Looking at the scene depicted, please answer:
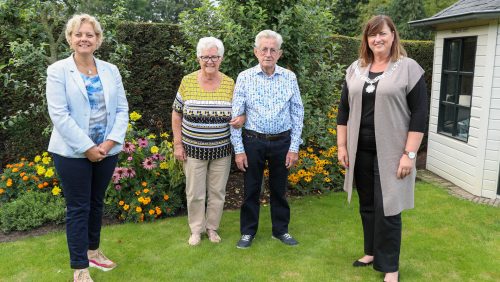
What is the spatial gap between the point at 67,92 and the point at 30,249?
1795 mm

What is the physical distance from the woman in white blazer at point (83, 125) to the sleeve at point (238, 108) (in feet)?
2.91

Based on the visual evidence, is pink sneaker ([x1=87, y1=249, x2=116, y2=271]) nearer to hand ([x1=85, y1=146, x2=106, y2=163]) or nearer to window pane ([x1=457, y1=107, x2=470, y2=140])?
hand ([x1=85, y1=146, x2=106, y2=163])

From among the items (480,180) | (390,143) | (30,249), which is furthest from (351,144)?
(480,180)

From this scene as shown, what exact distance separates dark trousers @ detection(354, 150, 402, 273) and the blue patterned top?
72.7 inches

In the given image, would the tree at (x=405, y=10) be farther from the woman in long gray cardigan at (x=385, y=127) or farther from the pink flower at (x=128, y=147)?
the woman in long gray cardigan at (x=385, y=127)

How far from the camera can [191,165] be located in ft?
12.2

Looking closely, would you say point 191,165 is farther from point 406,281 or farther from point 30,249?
point 406,281

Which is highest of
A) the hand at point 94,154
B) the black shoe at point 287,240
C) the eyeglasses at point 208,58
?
the eyeglasses at point 208,58

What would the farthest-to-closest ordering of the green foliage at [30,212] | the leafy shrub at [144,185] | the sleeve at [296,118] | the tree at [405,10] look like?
the tree at [405,10]
the leafy shrub at [144,185]
the green foliage at [30,212]
the sleeve at [296,118]

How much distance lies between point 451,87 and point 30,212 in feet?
19.3

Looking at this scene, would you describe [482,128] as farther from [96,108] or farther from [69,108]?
[69,108]

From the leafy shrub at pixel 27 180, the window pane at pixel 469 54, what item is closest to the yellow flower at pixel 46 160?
the leafy shrub at pixel 27 180

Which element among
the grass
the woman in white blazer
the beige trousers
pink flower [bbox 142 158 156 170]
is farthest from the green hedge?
the woman in white blazer

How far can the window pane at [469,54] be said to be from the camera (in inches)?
231
